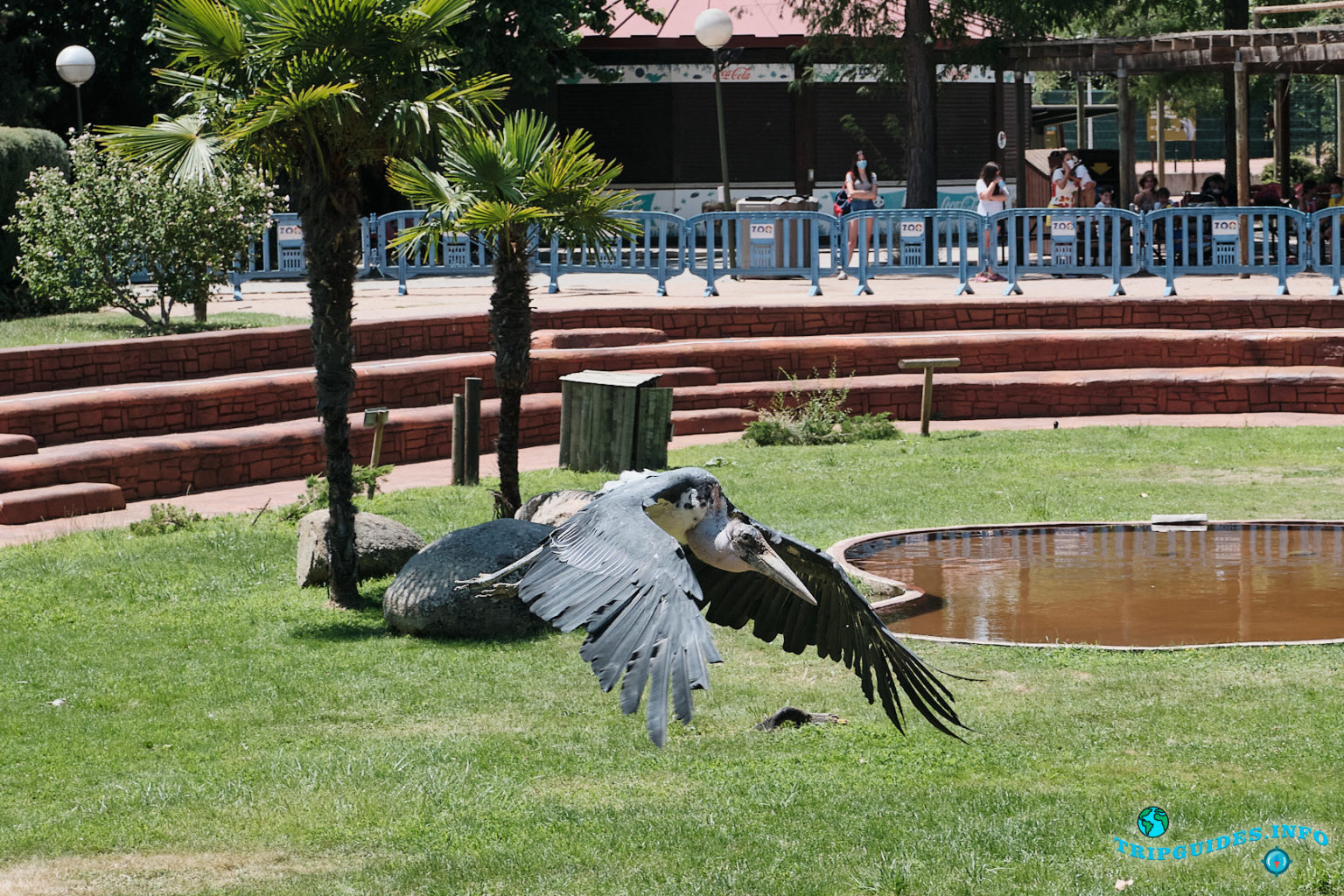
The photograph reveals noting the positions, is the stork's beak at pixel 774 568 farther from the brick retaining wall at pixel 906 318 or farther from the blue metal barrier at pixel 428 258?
the blue metal barrier at pixel 428 258

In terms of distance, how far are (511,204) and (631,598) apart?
7.22 metres

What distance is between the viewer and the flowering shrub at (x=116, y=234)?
1568cm

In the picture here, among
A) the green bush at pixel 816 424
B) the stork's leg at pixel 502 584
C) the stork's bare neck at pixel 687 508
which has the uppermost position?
the stork's bare neck at pixel 687 508

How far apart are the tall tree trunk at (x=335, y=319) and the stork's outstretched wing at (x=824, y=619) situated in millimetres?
4498

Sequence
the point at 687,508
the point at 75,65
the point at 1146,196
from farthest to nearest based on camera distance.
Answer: the point at 1146,196, the point at 75,65, the point at 687,508

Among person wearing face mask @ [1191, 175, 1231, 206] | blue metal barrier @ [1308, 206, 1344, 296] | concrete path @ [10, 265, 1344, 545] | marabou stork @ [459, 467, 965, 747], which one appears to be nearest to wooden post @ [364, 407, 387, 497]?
concrete path @ [10, 265, 1344, 545]

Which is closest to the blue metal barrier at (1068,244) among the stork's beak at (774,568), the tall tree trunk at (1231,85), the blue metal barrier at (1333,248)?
the blue metal barrier at (1333,248)

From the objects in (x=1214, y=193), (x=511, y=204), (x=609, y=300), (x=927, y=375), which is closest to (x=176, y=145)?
(x=511, y=204)

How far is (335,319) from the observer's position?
930 centimetres

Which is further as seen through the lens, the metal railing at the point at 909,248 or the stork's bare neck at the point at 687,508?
the metal railing at the point at 909,248

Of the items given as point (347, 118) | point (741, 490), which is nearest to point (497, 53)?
point (741, 490)

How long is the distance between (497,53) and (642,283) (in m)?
5.92

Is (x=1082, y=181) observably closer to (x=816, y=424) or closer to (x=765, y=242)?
(x=765, y=242)

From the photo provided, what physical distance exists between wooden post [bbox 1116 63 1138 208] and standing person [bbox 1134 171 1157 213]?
823 mm
